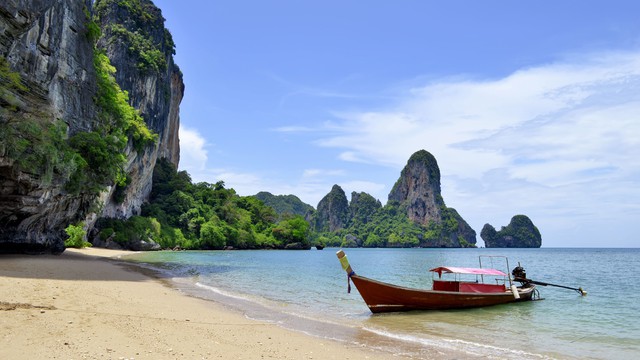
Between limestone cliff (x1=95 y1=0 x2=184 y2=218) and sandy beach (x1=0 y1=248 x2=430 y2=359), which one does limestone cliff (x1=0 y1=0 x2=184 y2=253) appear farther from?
limestone cliff (x1=95 y1=0 x2=184 y2=218)

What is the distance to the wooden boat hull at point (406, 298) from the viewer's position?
45.2 feet

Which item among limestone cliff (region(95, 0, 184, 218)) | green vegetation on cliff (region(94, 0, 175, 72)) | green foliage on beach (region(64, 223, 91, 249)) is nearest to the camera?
green foliage on beach (region(64, 223, 91, 249))

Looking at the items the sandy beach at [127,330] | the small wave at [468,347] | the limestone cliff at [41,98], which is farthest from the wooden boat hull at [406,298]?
the limestone cliff at [41,98]

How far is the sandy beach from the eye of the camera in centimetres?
605

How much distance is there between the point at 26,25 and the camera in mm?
15320

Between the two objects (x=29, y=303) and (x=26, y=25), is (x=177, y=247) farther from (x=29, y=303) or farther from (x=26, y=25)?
(x=29, y=303)

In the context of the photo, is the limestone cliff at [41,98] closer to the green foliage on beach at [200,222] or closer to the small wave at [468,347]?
the small wave at [468,347]

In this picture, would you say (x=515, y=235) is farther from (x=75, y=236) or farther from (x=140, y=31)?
(x=75, y=236)

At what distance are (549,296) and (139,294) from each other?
1946 centimetres

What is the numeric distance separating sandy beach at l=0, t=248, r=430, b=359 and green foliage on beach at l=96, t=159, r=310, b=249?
135ft

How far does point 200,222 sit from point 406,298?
Answer: 5748 centimetres

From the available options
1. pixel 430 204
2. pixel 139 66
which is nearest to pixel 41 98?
pixel 139 66

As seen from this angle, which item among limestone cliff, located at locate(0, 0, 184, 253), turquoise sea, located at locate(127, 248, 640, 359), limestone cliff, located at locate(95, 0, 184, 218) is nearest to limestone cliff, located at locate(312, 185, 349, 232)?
limestone cliff, located at locate(95, 0, 184, 218)

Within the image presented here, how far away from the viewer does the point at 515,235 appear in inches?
6083
